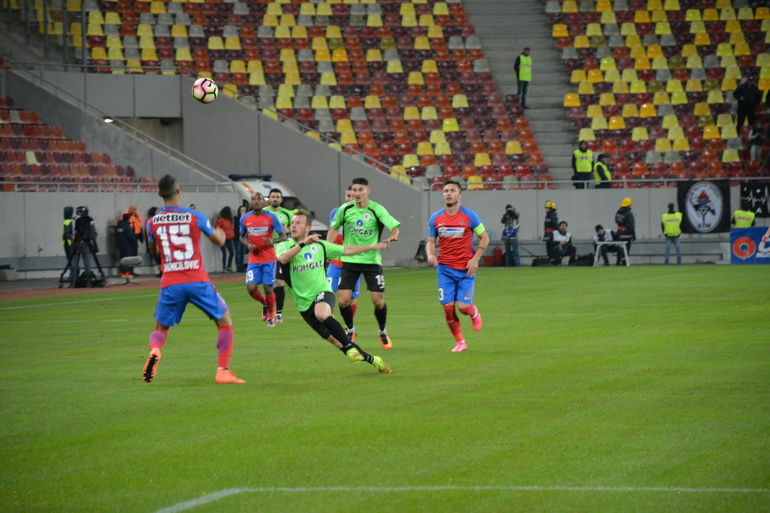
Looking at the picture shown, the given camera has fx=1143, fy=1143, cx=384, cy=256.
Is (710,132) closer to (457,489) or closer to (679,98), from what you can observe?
(679,98)

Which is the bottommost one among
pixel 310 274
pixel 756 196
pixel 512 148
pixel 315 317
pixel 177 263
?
pixel 315 317

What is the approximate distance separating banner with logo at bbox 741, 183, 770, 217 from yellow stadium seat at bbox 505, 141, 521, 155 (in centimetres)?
792

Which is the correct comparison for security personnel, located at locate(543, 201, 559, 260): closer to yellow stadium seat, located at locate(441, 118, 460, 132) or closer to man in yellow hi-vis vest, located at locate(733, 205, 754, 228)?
man in yellow hi-vis vest, located at locate(733, 205, 754, 228)

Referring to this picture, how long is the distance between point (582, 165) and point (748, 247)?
6.35 m

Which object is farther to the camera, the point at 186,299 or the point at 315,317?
the point at 315,317

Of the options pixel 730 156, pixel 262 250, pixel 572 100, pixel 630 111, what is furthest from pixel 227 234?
pixel 730 156

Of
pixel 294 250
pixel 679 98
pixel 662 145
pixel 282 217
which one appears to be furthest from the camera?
pixel 679 98

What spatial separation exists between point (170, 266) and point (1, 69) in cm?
2821

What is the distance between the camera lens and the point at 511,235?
118 feet

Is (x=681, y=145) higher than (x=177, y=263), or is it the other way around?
(x=681, y=145)

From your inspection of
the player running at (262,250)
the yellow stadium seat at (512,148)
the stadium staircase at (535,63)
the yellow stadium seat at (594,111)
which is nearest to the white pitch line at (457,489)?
the player running at (262,250)

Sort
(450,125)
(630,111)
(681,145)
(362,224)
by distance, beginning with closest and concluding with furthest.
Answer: (362,224)
(681,145)
(450,125)
(630,111)

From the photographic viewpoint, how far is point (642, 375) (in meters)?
11.0

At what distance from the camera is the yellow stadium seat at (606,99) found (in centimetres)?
4266
